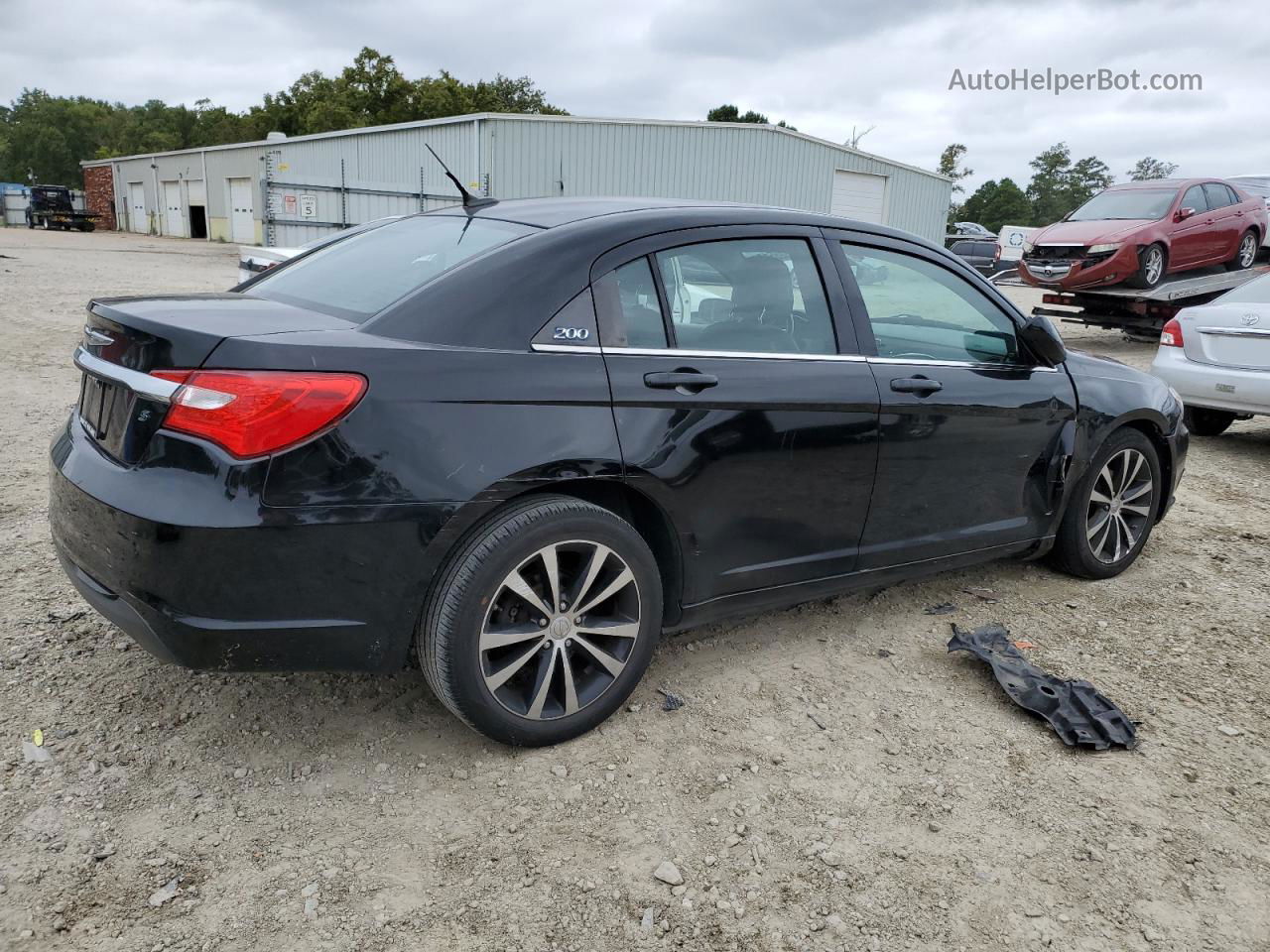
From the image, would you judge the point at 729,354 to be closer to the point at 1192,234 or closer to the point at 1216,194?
the point at 1192,234

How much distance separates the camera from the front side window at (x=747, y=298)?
308 centimetres

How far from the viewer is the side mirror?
3877mm

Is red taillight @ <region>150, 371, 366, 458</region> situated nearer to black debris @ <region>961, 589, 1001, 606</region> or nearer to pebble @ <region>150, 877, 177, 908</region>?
pebble @ <region>150, 877, 177, 908</region>

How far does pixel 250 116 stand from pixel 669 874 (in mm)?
70718

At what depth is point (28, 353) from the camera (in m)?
9.18

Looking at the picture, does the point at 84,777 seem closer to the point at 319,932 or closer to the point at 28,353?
the point at 319,932

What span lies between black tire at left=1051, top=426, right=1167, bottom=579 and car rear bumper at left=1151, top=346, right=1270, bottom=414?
314cm

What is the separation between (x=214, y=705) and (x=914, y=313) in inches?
112

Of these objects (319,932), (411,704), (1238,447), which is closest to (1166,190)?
(1238,447)

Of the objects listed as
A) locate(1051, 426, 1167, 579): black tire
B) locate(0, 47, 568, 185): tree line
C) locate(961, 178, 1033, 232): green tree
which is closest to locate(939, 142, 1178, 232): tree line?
locate(961, 178, 1033, 232): green tree

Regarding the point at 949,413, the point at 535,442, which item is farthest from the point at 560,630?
the point at 949,413

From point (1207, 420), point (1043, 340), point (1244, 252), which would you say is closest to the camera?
point (1043, 340)

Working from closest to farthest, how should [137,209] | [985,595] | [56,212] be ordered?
[985,595] < [56,212] < [137,209]

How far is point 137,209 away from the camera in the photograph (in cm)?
5584
